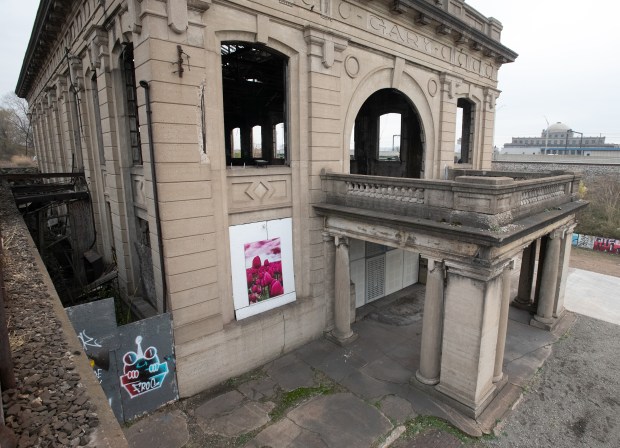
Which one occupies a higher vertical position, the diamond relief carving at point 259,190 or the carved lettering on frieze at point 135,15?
the carved lettering on frieze at point 135,15

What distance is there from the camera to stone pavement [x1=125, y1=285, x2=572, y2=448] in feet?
27.1

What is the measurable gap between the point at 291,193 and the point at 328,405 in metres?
6.18

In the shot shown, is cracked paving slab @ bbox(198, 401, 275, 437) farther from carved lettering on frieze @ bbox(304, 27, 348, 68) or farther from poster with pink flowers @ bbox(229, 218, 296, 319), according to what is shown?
carved lettering on frieze @ bbox(304, 27, 348, 68)

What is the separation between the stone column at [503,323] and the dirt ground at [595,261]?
17.8m

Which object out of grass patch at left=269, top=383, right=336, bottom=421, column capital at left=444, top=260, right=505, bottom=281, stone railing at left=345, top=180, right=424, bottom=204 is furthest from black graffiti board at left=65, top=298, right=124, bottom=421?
column capital at left=444, top=260, right=505, bottom=281

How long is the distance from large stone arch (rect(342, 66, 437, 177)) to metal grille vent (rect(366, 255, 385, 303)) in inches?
176

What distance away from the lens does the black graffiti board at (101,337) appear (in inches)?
310

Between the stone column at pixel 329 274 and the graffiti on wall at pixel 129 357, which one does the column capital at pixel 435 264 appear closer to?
the stone column at pixel 329 274

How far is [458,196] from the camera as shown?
328 inches

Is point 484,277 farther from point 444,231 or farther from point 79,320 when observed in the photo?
point 79,320

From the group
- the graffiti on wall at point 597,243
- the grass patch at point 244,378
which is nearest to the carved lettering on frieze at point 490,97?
the grass patch at point 244,378

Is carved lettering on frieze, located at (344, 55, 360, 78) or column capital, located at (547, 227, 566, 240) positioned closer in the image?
carved lettering on frieze, located at (344, 55, 360, 78)

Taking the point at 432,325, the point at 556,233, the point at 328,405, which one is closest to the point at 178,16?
the point at 432,325

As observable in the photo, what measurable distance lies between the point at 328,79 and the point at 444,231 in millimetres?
6232
